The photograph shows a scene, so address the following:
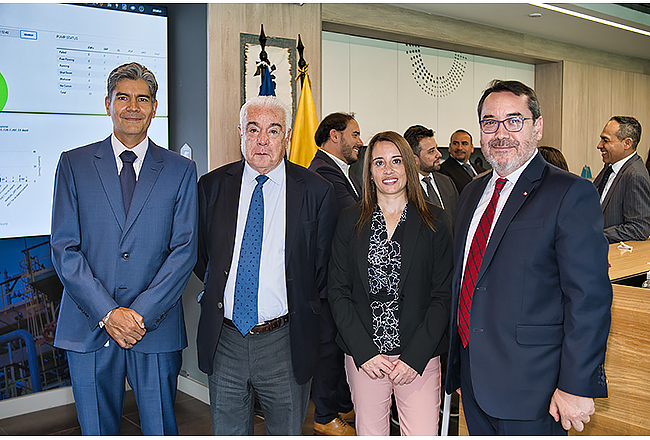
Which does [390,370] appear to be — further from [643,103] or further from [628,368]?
[643,103]

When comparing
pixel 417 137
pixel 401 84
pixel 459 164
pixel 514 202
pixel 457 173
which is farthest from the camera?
pixel 401 84

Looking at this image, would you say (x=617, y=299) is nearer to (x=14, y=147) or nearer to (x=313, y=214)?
(x=313, y=214)

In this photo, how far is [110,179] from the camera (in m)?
2.04

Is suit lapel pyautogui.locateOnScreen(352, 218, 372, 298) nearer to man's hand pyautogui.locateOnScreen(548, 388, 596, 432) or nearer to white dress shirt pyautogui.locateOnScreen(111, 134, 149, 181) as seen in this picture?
man's hand pyautogui.locateOnScreen(548, 388, 596, 432)

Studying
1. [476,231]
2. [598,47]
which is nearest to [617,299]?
[476,231]

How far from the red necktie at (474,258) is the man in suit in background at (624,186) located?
2.36m

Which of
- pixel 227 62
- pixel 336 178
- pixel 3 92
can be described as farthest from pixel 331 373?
pixel 3 92

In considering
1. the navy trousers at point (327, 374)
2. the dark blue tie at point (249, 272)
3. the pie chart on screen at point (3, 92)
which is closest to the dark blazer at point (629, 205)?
the navy trousers at point (327, 374)

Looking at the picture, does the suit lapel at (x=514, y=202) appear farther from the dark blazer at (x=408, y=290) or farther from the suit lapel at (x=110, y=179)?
the suit lapel at (x=110, y=179)

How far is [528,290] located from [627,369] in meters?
0.91

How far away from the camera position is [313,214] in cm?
219

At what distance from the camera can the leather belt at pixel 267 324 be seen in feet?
6.64

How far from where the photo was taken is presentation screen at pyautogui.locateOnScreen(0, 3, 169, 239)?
318cm

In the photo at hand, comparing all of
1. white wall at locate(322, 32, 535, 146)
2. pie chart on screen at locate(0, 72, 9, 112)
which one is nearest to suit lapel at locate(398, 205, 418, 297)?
pie chart on screen at locate(0, 72, 9, 112)
